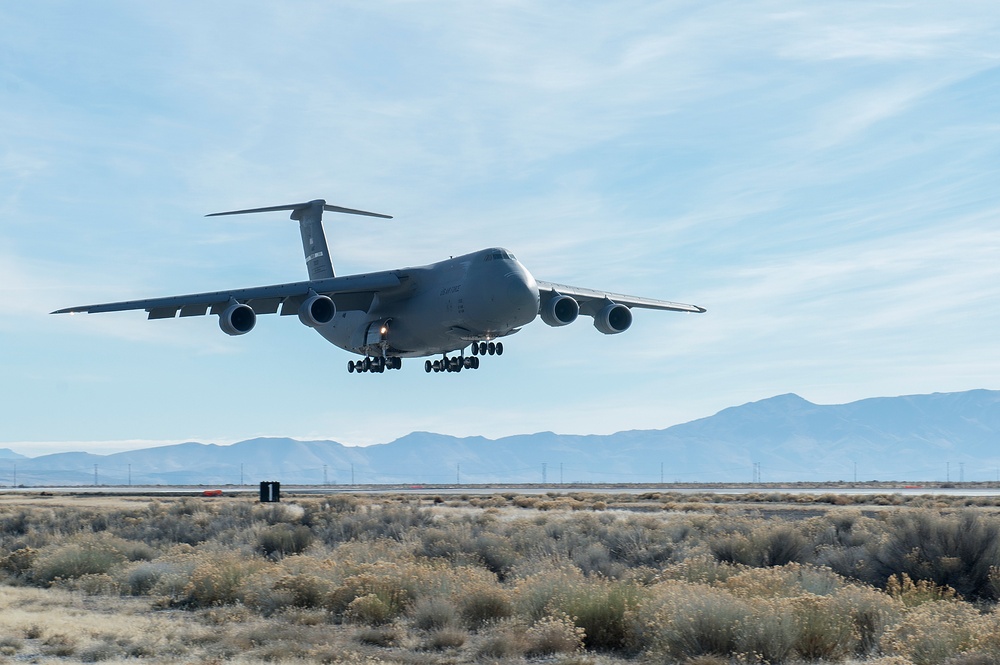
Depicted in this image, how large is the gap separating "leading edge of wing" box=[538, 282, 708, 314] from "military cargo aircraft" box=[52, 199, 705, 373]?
0.04 metres

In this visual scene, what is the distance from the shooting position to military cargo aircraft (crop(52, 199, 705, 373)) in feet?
97.9

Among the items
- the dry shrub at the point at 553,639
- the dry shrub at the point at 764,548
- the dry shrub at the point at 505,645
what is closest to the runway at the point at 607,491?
the dry shrub at the point at 764,548

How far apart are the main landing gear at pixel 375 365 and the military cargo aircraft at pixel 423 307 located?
36 millimetres

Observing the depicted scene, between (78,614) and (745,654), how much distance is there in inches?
362

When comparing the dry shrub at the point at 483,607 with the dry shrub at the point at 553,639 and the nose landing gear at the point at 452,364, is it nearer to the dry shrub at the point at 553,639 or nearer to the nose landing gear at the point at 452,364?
the dry shrub at the point at 553,639

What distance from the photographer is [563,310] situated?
34.0 metres

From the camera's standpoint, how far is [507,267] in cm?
2948

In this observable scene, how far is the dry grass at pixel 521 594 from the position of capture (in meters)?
9.97

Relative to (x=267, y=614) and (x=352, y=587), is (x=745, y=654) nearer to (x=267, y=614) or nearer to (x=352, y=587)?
(x=352, y=587)

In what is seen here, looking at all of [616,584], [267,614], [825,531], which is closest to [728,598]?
[616,584]

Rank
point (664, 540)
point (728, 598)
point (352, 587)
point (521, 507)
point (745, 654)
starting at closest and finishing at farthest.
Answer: point (745, 654) → point (728, 598) → point (352, 587) → point (664, 540) → point (521, 507)

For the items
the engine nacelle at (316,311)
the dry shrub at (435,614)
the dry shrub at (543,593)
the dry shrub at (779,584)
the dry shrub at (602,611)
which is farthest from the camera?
the engine nacelle at (316,311)

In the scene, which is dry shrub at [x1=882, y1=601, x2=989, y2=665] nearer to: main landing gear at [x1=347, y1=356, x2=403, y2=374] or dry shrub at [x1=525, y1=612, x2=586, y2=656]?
dry shrub at [x1=525, y1=612, x2=586, y2=656]

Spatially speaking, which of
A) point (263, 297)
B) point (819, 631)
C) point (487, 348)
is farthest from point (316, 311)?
point (819, 631)
